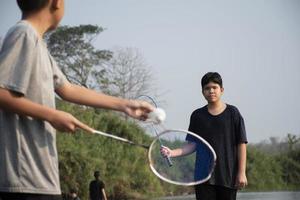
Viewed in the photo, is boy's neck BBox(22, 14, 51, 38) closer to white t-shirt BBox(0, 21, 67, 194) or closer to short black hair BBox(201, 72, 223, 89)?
white t-shirt BBox(0, 21, 67, 194)

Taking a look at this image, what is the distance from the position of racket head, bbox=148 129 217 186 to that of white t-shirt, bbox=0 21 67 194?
92 cm

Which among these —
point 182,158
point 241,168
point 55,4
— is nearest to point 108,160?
point 241,168

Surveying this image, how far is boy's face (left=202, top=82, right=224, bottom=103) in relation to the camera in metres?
5.54

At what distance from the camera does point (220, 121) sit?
546 centimetres

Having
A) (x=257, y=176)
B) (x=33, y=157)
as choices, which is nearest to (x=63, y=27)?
(x=257, y=176)

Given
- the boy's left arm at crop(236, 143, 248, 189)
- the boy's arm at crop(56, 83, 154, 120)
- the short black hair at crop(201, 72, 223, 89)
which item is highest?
the short black hair at crop(201, 72, 223, 89)

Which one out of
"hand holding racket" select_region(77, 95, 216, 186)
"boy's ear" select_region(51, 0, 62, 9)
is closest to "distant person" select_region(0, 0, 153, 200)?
"boy's ear" select_region(51, 0, 62, 9)

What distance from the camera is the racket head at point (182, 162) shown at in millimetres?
3834

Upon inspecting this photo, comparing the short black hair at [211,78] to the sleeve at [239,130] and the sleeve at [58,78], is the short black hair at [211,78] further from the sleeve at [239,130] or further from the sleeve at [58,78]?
the sleeve at [58,78]

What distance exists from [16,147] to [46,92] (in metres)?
0.26

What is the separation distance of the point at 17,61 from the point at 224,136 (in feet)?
9.93

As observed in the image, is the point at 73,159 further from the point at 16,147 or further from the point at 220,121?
the point at 16,147

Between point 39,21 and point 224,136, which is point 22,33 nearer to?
point 39,21

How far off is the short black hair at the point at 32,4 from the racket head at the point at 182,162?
1.04 meters
